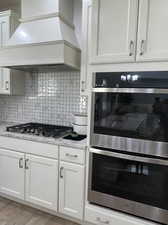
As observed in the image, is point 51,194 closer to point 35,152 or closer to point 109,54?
point 35,152

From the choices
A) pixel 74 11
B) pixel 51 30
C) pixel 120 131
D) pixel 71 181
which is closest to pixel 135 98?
pixel 120 131

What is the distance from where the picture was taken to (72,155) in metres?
→ 1.80

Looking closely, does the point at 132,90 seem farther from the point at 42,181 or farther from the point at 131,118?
the point at 42,181

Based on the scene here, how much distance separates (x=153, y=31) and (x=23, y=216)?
7.49 ft

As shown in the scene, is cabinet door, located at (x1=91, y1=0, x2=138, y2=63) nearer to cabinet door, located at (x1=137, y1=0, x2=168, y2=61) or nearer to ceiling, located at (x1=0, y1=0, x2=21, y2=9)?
cabinet door, located at (x1=137, y1=0, x2=168, y2=61)

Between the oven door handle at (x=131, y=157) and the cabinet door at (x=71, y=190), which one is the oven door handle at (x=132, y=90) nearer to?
the oven door handle at (x=131, y=157)

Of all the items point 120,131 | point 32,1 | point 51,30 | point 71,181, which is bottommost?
point 71,181

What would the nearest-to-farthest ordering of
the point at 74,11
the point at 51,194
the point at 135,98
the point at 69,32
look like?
the point at 135,98, the point at 51,194, the point at 69,32, the point at 74,11

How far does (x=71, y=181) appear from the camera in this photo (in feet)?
5.99

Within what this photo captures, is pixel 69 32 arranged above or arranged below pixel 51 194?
above

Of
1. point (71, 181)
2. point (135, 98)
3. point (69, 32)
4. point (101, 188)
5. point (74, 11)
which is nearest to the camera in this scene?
point (135, 98)

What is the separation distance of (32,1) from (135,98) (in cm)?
167

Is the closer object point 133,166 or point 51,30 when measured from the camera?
point 133,166

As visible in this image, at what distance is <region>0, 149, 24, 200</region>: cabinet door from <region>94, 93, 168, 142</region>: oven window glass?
1.10m
